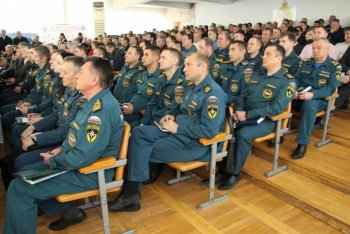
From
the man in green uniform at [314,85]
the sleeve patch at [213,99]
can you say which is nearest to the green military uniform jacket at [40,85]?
the sleeve patch at [213,99]

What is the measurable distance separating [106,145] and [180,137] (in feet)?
2.00

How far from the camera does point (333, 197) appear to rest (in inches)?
86.9

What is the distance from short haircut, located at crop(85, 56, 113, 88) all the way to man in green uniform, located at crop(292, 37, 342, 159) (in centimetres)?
183

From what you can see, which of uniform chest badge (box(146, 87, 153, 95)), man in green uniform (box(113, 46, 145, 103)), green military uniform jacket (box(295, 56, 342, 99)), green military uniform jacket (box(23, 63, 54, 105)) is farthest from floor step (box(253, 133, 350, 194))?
green military uniform jacket (box(23, 63, 54, 105))

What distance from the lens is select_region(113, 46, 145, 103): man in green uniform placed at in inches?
132

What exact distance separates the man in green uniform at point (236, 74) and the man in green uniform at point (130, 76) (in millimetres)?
1021

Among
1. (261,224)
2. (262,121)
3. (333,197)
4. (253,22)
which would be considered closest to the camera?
(261,224)

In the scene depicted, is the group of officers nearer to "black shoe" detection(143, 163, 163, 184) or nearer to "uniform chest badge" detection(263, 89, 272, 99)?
"uniform chest badge" detection(263, 89, 272, 99)

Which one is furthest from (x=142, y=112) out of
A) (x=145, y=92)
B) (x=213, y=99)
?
(x=213, y=99)

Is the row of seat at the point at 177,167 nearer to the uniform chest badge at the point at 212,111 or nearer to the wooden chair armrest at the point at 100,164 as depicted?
the wooden chair armrest at the point at 100,164

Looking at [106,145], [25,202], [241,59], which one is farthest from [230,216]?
[241,59]

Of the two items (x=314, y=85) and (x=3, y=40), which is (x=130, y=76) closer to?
(x=314, y=85)

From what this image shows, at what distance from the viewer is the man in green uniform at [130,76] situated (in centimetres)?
336

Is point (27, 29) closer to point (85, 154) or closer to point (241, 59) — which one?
point (241, 59)
